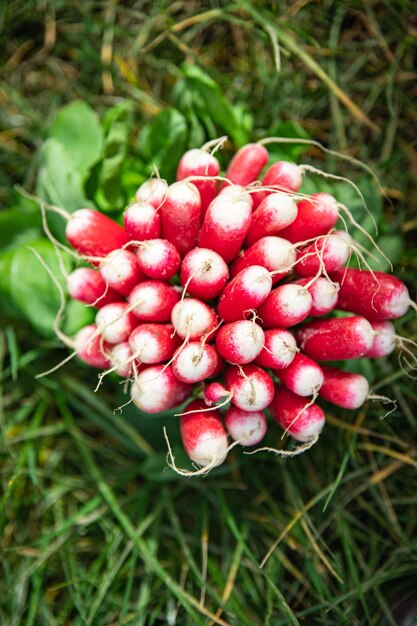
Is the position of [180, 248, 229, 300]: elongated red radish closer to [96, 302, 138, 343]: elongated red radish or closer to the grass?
[96, 302, 138, 343]: elongated red radish

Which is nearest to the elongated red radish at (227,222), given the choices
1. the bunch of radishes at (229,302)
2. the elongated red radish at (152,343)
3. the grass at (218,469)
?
the bunch of radishes at (229,302)

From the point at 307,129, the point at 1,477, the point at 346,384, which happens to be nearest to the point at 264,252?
the point at 346,384

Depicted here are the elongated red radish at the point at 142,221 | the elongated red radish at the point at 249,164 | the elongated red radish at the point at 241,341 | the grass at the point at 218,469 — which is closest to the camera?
the elongated red radish at the point at 241,341

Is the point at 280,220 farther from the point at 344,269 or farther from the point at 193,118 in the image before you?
the point at 193,118

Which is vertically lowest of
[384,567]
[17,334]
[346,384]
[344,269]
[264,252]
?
[384,567]

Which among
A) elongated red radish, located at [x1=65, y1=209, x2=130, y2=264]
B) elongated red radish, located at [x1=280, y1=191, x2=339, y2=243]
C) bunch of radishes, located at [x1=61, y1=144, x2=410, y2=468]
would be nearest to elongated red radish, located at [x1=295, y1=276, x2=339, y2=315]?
bunch of radishes, located at [x1=61, y1=144, x2=410, y2=468]

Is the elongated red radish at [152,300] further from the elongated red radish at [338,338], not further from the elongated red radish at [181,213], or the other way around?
the elongated red radish at [338,338]

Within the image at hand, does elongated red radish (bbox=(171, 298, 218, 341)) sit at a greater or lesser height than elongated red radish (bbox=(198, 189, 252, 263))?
lesser
